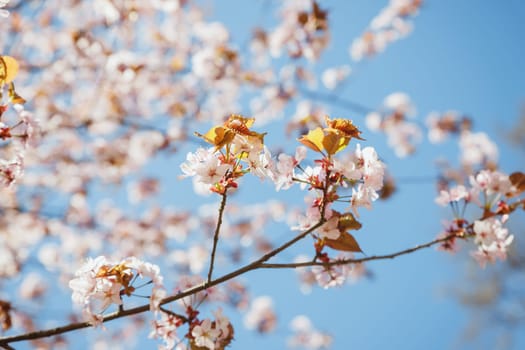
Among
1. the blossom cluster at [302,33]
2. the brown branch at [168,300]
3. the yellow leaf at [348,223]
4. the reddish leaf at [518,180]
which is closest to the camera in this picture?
Result: the brown branch at [168,300]

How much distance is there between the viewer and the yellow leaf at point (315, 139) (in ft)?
3.98

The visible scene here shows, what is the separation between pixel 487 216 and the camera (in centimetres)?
157

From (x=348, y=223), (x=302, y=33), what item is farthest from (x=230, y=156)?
(x=302, y=33)

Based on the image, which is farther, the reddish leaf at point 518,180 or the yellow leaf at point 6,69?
the reddish leaf at point 518,180

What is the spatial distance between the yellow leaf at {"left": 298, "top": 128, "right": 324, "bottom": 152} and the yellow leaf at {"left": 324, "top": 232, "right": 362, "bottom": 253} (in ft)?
0.94

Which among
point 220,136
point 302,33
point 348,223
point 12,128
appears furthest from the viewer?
point 302,33

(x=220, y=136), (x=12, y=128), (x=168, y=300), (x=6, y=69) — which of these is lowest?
(x=168, y=300)

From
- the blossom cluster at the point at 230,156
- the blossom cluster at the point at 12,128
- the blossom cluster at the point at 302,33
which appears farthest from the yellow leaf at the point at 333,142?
the blossom cluster at the point at 302,33

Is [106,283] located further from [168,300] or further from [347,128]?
[347,128]

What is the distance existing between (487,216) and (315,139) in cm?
81

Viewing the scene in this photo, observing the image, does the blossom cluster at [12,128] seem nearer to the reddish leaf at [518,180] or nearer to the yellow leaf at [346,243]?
the yellow leaf at [346,243]

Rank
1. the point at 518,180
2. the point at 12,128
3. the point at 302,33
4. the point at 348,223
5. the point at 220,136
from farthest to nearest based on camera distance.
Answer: the point at 302,33
the point at 518,180
the point at 12,128
the point at 348,223
the point at 220,136

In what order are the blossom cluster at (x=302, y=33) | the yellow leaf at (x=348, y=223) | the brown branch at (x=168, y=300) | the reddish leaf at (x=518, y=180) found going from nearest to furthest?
the brown branch at (x=168, y=300)
the yellow leaf at (x=348, y=223)
the reddish leaf at (x=518, y=180)
the blossom cluster at (x=302, y=33)

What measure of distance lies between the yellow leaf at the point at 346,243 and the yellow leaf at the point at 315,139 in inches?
11.3
